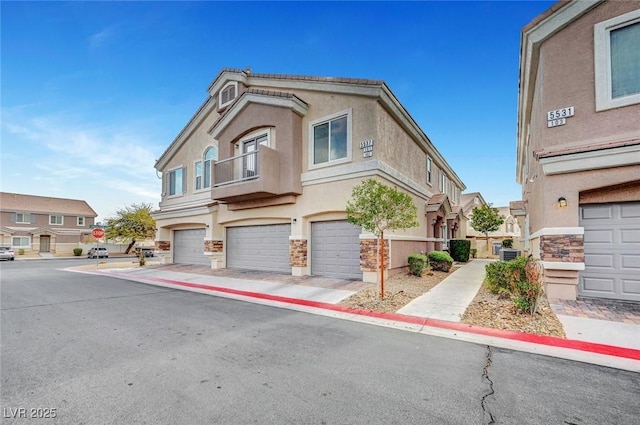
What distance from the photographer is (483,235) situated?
3216cm

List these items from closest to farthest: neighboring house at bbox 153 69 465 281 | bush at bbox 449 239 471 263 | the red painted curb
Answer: the red painted curb < neighboring house at bbox 153 69 465 281 < bush at bbox 449 239 471 263

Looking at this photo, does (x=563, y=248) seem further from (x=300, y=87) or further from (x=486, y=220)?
(x=486, y=220)

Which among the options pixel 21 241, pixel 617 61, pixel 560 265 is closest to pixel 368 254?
pixel 560 265

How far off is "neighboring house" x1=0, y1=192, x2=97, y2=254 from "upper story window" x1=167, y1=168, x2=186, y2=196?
31.7 m

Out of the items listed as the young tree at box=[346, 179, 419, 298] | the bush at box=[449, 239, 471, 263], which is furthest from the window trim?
the bush at box=[449, 239, 471, 263]

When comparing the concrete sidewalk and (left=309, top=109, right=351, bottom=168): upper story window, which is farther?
(left=309, top=109, right=351, bottom=168): upper story window

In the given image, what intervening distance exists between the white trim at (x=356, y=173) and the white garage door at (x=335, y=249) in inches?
69.7

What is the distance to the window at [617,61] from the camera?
680cm

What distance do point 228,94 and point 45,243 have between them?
1587 inches

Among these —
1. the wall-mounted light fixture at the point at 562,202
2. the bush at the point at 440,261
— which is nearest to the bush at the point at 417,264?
the bush at the point at 440,261

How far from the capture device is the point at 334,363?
421 centimetres

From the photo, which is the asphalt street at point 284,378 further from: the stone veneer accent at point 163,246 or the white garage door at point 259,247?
the stone veneer accent at point 163,246

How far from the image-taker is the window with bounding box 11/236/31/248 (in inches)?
1433

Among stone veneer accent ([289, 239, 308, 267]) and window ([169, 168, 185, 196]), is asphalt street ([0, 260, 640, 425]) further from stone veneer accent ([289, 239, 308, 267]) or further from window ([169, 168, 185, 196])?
window ([169, 168, 185, 196])
